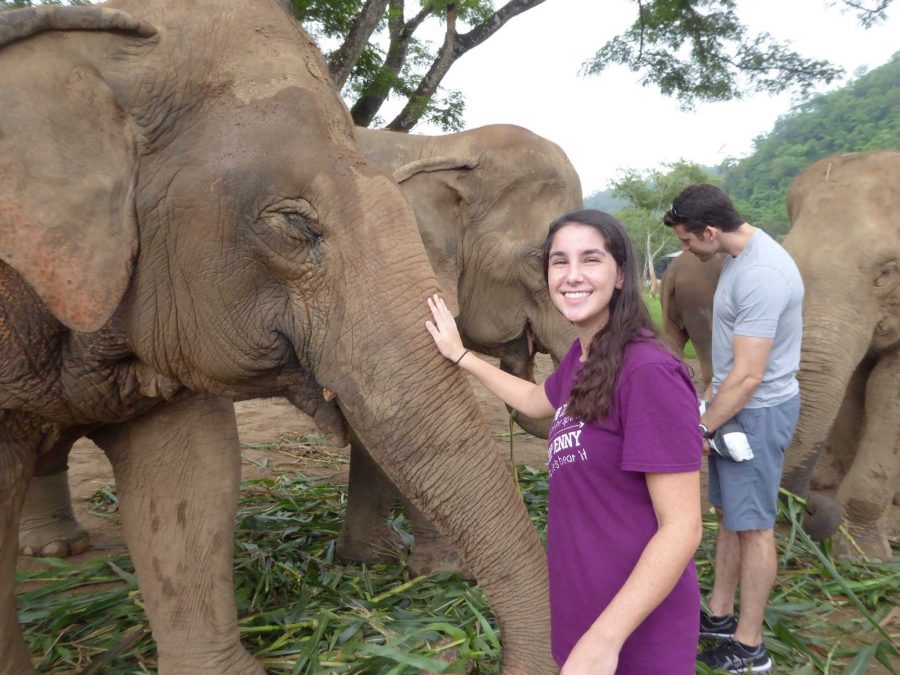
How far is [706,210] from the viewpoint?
8.27ft

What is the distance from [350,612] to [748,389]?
4.75 feet

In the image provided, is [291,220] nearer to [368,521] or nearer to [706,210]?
[706,210]

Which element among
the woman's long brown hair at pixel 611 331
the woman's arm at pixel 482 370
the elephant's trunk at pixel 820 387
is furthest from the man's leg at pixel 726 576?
the woman's long brown hair at pixel 611 331

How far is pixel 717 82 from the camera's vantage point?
33.0 ft

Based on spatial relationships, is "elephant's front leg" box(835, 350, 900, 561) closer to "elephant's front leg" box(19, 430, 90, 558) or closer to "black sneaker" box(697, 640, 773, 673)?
"black sneaker" box(697, 640, 773, 673)

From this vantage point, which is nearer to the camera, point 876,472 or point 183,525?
point 183,525

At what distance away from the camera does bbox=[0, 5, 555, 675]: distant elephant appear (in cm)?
158

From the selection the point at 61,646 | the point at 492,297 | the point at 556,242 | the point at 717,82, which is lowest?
the point at 61,646

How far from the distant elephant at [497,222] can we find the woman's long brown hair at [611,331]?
2016mm

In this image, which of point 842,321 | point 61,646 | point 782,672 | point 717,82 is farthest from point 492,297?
point 717,82

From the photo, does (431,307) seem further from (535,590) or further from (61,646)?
(61,646)

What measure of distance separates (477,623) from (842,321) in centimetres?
215

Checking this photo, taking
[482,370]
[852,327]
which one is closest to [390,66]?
[852,327]

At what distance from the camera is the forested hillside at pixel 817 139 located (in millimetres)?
41531
